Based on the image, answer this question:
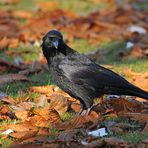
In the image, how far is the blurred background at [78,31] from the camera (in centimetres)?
1088

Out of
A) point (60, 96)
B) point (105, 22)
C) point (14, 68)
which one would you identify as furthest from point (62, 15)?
point (60, 96)

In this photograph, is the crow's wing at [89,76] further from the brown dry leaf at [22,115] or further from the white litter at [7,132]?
the white litter at [7,132]

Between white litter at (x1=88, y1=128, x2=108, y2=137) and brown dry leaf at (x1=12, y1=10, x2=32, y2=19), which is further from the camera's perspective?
brown dry leaf at (x1=12, y1=10, x2=32, y2=19)

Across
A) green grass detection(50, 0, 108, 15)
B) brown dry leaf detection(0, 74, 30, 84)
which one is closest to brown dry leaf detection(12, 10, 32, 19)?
green grass detection(50, 0, 108, 15)

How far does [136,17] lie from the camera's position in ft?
47.9

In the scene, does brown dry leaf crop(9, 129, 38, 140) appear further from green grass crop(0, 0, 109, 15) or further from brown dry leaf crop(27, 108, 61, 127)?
green grass crop(0, 0, 109, 15)

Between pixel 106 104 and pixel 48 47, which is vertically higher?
pixel 48 47

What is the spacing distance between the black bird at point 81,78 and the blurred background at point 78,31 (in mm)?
1218

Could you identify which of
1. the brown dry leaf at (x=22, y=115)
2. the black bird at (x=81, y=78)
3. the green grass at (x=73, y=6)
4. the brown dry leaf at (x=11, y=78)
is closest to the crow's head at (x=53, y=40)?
the black bird at (x=81, y=78)

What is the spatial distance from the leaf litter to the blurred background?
0.07 ft

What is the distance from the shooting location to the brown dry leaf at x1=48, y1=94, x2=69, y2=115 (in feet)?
26.0

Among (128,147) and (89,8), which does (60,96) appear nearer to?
(128,147)

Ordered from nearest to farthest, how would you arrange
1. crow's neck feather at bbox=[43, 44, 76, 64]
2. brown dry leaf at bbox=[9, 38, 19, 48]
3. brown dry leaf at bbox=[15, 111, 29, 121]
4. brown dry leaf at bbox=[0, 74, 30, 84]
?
brown dry leaf at bbox=[15, 111, 29, 121]
crow's neck feather at bbox=[43, 44, 76, 64]
brown dry leaf at bbox=[0, 74, 30, 84]
brown dry leaf at bbox=[9, 38, 19, 48]

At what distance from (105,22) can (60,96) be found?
6023 millimetres
